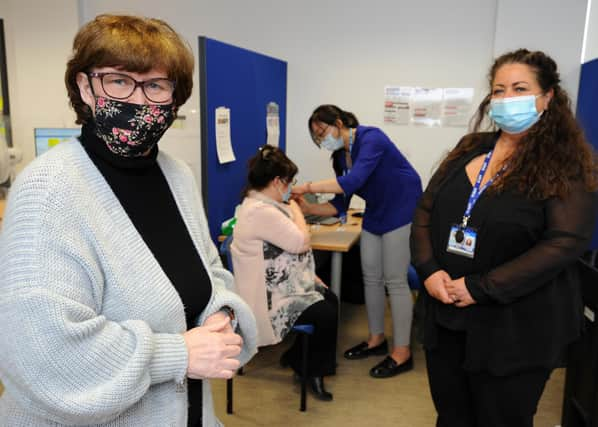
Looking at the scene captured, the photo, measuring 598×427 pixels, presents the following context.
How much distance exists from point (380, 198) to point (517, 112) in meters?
1.21

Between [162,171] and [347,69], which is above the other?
[347,69]

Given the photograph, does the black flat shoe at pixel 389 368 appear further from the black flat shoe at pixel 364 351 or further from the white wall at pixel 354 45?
the white wall at pixel 354 45

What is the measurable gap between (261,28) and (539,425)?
124 inches

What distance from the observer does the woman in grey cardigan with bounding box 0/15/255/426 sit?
786 mm

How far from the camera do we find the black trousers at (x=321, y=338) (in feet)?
7.52

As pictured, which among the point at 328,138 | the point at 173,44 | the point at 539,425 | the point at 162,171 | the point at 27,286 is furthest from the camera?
the point at 328,138

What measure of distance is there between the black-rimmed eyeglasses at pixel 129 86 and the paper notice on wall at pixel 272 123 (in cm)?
233

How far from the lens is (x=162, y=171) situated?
1113mm

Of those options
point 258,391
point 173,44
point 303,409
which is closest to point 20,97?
point 258,391

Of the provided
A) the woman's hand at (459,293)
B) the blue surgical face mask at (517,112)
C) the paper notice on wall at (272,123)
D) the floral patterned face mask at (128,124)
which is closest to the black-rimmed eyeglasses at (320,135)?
the paper notice on wall at (272,123)

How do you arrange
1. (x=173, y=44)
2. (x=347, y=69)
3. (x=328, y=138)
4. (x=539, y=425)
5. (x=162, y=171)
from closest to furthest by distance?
(x=173, y=44) < (x=162, y=171) < (x=539, y=425) < (x=328, y=138) < (x=347, y=69)

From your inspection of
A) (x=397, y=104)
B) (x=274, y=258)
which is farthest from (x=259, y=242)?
(x=397, y=104)

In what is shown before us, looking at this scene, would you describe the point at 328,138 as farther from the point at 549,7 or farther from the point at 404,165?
the point at 549,7

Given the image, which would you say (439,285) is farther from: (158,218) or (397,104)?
(397,104)
